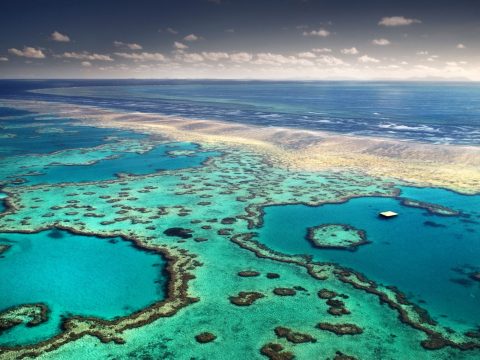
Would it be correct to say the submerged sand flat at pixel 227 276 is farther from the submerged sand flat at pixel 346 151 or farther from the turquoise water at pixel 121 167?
the submerged sand flat at pixel 346 151

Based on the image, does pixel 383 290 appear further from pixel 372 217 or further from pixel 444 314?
pixel 372 217

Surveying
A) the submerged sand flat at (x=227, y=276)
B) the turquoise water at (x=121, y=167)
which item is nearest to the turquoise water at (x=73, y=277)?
the submerged sand flat at (x=227, y=276)

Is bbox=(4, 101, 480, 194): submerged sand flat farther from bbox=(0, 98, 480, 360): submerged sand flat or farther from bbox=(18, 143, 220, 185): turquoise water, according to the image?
bbox=(18, 143, 220, 185): turquoise water

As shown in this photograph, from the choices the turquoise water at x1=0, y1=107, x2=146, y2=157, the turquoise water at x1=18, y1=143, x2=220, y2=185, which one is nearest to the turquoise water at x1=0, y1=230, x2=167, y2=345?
the turquoise water at x1=18, y1=143, x2=220, y2=185

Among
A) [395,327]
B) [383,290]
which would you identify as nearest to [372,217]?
[383,290]

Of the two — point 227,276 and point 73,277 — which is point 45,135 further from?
point 227,276
